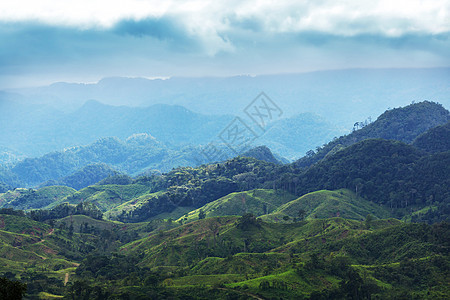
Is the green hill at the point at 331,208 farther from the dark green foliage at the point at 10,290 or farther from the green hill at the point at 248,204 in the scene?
the dark green foliage at the point at 10,290

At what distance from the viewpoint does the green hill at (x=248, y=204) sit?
162538mm

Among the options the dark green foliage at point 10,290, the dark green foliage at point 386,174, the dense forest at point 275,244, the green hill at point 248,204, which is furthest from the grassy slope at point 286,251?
the dark green foliage at point 386,174

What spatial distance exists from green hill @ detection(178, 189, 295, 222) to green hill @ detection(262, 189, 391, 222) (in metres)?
7.54

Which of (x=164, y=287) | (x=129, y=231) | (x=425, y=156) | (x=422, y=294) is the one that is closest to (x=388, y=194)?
(x=425, y=156)

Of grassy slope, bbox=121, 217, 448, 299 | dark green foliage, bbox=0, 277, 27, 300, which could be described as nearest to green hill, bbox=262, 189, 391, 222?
grassy slope, bbox=121, 217, 448, 299

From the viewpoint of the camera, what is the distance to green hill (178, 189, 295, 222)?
163m

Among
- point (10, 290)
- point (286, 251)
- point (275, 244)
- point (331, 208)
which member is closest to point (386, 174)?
point (331, 208)

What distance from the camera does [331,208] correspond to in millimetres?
144500

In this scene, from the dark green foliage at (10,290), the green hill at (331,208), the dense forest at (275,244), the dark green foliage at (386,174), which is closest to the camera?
the dark green foliage at (10,290)

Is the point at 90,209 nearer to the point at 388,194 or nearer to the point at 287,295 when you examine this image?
the point at 388,194

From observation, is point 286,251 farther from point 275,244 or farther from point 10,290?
point 10,290

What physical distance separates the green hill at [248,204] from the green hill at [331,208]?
7.54 m

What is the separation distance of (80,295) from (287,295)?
30.2 meters

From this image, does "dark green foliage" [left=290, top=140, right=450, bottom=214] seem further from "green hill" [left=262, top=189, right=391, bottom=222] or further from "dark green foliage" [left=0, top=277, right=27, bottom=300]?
"dark green foliage" [left=0, top=277, right=27, bottom=300]
